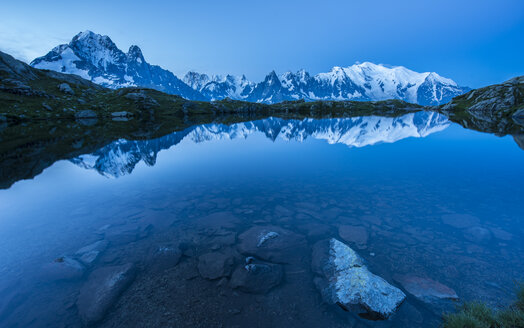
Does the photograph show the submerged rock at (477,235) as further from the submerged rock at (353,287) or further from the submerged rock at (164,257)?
the submerged rock at (164,257)

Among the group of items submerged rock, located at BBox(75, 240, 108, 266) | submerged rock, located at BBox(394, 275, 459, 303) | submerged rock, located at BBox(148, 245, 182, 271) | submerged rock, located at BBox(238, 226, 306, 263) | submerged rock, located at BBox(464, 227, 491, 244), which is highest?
submerged rock, located at BBox(464, 227, 491, 244)

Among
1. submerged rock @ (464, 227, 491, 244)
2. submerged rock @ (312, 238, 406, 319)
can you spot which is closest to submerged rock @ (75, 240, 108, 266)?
submerged rock @ (312, 238, 406, 319)

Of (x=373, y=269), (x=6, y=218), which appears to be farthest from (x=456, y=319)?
(x=6, y=218)

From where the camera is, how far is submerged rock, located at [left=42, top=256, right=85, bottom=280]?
8414 millimetres

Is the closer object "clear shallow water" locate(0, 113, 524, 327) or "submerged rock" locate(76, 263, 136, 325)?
"submerged rock" locate(76, 263, 136, 325)

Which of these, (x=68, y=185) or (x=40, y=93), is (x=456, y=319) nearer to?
(x=68, y=185)

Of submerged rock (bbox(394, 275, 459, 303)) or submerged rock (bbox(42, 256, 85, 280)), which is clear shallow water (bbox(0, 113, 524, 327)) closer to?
submerged rock (bbox(42, 256, 85, 280))

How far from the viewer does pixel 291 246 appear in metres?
10.2

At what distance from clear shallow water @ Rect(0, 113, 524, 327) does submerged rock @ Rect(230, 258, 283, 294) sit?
0.76ft

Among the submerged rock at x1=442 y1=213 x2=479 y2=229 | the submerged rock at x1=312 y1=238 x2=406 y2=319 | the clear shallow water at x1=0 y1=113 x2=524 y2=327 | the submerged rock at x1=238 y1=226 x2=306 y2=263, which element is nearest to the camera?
the submerged rock at x1=312 y1=238 x2=406 y2=319

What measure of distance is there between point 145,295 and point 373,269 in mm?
8647

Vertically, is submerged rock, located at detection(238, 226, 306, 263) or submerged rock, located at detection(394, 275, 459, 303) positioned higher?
submerged rock, located at detection(394, 275, 459, 303)

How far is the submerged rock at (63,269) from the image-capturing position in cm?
841

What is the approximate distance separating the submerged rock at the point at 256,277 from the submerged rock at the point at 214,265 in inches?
18.4
